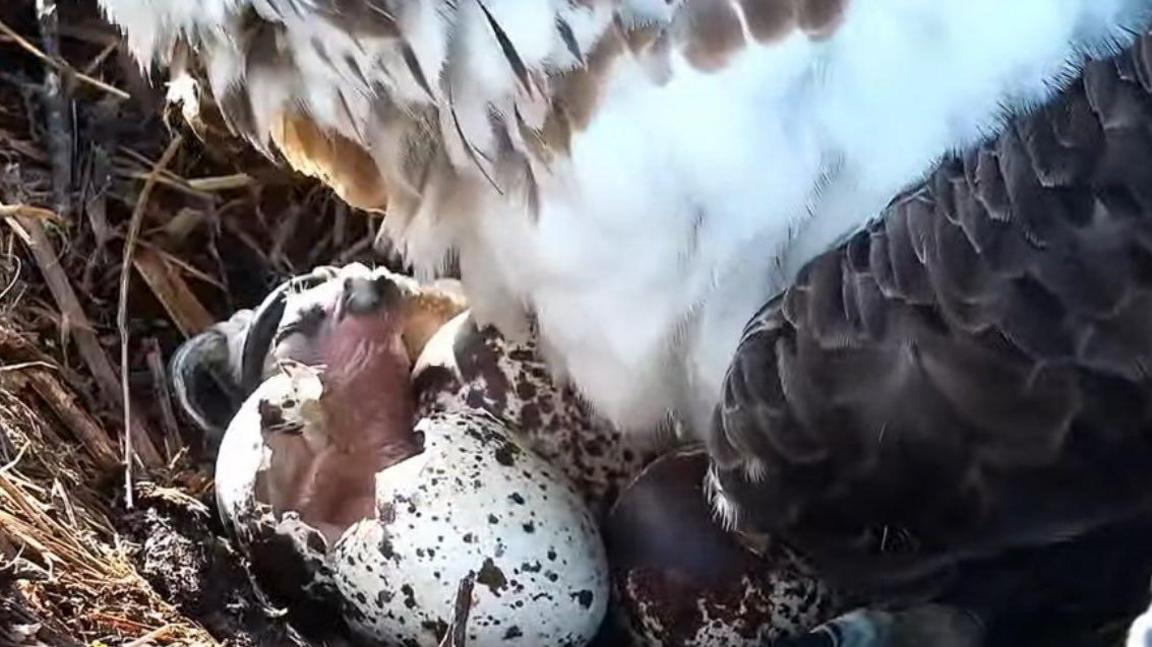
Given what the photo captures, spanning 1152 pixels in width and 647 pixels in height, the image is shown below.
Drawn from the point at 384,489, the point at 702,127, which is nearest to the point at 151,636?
the point at 384,489

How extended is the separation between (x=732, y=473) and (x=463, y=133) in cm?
28

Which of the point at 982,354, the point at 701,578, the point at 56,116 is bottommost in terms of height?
the point at 701,578

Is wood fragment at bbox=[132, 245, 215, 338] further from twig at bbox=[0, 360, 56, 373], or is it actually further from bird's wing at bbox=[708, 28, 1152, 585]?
bird's wing at bbox=[708, 28, 1152, 585]

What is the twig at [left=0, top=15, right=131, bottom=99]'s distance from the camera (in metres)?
1.91

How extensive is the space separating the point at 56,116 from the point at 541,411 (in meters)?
0.64

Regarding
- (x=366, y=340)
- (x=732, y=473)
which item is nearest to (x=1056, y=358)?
(x=732, y=473)

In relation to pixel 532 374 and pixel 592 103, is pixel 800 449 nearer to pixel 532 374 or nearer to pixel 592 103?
pixel 592 103

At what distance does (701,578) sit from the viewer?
1.45 metres

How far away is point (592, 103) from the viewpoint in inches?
49.6

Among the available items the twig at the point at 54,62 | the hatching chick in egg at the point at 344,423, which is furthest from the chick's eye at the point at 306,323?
the twig at the point at 54,62

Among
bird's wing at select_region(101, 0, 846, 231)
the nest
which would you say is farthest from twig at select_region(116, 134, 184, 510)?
bird's wing at select_region(101, 0, 846, 231)

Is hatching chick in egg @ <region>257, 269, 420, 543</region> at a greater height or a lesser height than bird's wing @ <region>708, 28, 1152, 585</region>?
lesser

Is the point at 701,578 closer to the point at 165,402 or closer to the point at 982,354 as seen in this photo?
the point at 982,354

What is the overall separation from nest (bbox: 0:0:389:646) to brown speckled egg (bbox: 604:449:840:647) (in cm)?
30
